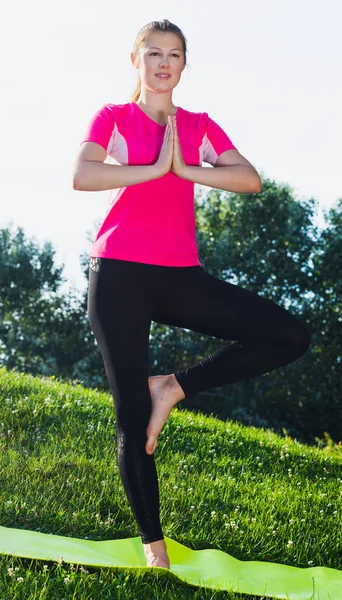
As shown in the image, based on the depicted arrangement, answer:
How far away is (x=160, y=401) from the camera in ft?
12.4

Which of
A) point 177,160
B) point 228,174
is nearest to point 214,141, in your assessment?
point 228,174

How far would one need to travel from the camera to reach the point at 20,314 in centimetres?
2112

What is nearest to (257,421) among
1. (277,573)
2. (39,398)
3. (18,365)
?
(18,365)

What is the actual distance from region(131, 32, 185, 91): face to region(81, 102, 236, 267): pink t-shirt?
16 cm

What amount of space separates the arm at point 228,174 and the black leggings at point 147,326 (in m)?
0.45

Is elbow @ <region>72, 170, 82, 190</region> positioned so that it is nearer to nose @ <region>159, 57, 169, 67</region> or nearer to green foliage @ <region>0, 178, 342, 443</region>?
nose @ <region>159, 57, 169, 67</region>

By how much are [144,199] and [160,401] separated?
1.00m

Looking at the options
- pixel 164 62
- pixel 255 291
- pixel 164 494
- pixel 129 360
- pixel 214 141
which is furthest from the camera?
pixel 255 291

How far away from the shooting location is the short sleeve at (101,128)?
147 inches

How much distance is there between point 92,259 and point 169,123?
767 mm

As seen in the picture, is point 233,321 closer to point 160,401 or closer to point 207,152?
point 160,401

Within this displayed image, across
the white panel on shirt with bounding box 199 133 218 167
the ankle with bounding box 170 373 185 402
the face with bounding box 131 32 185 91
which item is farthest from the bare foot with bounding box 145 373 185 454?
the face with bounding box 131 32 185 91

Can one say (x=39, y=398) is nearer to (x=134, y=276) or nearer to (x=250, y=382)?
(x=134, y=276)

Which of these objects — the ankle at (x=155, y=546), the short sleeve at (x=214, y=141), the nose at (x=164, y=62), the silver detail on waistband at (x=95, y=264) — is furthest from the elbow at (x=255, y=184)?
the ankle at (x=155, y=546)
